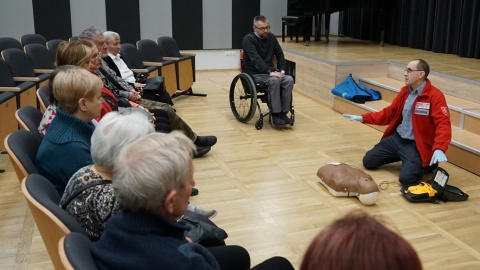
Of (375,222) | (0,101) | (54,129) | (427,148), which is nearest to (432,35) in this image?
(427,148)

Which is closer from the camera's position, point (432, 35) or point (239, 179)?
point (239, 179)

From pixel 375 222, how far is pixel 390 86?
16.6 feet

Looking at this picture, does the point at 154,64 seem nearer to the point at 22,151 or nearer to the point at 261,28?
the point at 261,28

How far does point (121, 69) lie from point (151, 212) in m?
3.62

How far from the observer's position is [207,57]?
914 cm

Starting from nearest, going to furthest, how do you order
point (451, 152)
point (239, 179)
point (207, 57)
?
point (239, 179), point (451, 152), point (207, 57)

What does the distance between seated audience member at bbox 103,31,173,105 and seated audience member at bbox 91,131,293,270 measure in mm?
3295

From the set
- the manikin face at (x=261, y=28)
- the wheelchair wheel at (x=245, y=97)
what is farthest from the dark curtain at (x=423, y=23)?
the wheelchair wheel at (x=245, y=97)

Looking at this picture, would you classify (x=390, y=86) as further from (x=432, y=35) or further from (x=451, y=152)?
(x=432, y=35)

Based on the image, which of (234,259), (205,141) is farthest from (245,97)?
(234,259)

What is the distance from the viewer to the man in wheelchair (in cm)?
505

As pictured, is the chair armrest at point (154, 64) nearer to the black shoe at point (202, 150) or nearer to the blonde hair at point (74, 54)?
the black shoe at point (202, 150)

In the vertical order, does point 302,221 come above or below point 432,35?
below

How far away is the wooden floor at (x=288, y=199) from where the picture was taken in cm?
279
